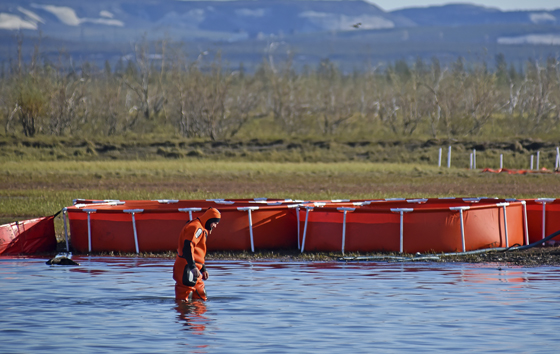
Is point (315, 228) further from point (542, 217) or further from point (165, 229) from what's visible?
point (542, 217)

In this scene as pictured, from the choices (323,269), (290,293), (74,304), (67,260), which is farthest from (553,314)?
(67,260)

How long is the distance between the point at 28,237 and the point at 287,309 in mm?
7600

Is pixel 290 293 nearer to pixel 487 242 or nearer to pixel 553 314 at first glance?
pixel 553 314

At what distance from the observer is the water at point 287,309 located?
955 cm

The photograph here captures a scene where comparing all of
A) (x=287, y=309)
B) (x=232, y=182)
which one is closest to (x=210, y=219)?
(x=287, y=309)

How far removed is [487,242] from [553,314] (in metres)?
5.46

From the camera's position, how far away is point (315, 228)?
16438 mm

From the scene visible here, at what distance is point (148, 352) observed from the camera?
913 cm

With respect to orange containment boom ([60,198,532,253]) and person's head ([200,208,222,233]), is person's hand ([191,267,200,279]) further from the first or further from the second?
orange containment boom ([60,198,532,253])

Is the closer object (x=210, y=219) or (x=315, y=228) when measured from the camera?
(x=210, y=219)

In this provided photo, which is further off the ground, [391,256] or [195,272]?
[195,272]

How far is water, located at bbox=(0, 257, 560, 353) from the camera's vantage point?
9.55m

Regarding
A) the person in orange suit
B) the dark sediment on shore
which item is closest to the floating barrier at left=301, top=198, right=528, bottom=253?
the dark sediment on shore

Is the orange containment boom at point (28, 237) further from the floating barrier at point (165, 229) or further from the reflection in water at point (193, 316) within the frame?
the reflection in water at point (193, 316)
